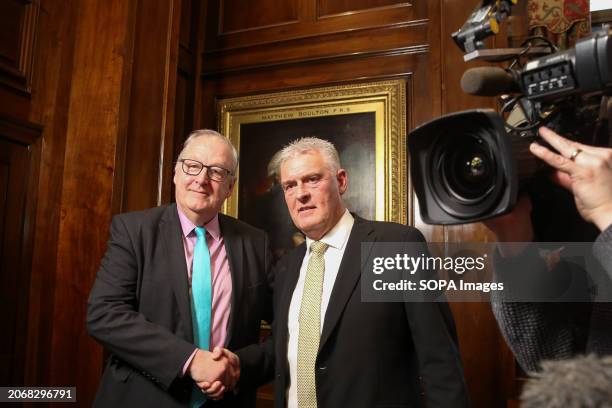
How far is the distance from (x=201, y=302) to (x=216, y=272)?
0.50ft

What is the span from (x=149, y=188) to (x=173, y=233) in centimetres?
115

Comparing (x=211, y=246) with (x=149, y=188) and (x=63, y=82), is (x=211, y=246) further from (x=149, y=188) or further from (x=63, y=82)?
(x=63, y=82)

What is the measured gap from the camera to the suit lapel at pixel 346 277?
1788 millimetres

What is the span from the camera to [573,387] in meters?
0.50

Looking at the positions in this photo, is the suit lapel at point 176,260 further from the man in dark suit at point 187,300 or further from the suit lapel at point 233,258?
the suit lapel at point 233,258

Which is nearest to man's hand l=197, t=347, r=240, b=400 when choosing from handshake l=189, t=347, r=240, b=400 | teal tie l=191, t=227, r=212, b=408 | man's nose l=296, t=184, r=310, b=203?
handshake l=189, t=347, r=240, b=400

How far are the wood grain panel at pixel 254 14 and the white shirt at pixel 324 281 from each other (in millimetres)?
2193

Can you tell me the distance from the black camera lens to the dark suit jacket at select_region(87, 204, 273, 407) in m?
1.19

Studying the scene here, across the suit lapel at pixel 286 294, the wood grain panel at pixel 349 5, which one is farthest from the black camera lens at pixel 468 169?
the wood grain panel at pixel 349 5

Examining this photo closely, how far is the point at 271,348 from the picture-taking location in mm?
2109

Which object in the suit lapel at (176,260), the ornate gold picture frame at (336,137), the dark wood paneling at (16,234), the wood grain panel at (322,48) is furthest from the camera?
the wood grain panel at (322,48)

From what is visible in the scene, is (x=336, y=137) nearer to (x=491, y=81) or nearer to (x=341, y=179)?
(x=341, y=179)

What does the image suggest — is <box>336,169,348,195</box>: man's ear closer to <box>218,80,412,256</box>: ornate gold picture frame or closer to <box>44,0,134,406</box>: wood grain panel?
<box>218,80,412,256</box>: ornate gold picture frame

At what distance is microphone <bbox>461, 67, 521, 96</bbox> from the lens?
97cm
